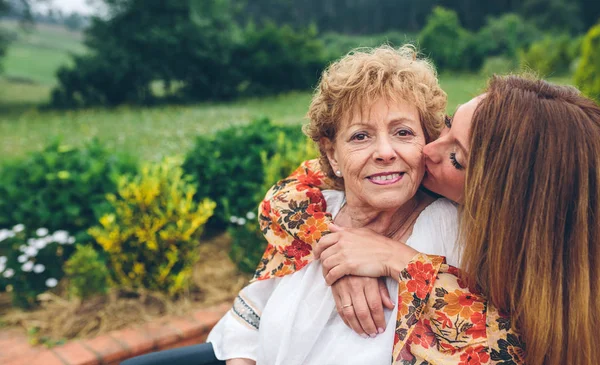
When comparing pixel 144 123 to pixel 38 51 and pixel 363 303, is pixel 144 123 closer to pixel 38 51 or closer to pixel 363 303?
pixel 363 303

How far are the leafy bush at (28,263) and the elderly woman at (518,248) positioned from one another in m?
2.82

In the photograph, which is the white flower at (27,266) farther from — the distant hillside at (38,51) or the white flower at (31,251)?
the distant hillside at (38,51)

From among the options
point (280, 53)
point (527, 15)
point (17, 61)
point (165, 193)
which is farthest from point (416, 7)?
point (165, 193)

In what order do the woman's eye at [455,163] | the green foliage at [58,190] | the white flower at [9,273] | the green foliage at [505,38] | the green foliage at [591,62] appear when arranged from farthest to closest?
the green foliage at [505,38], the green foliage at [591,62], the green foliage at [58,190], the white flower at [9,273], the woman's eye at [455,163]

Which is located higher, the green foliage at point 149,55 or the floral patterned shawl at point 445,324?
the floral patterned shawl at point 445,324

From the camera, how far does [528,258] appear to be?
1.40 m

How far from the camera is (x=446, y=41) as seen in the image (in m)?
25.4

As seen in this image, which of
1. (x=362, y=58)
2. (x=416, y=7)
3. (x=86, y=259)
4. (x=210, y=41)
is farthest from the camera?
(x=416, y=7)

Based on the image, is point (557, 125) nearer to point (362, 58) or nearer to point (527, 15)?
point (362, 58)

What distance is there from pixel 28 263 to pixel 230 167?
157 centimetres

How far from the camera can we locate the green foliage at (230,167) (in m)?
4.19

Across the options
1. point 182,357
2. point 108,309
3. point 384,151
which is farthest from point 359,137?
point 108,309

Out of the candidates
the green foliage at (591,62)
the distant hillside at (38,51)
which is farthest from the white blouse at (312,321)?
the distant hillside at (38,51)

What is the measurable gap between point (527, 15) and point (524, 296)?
4106 cm
